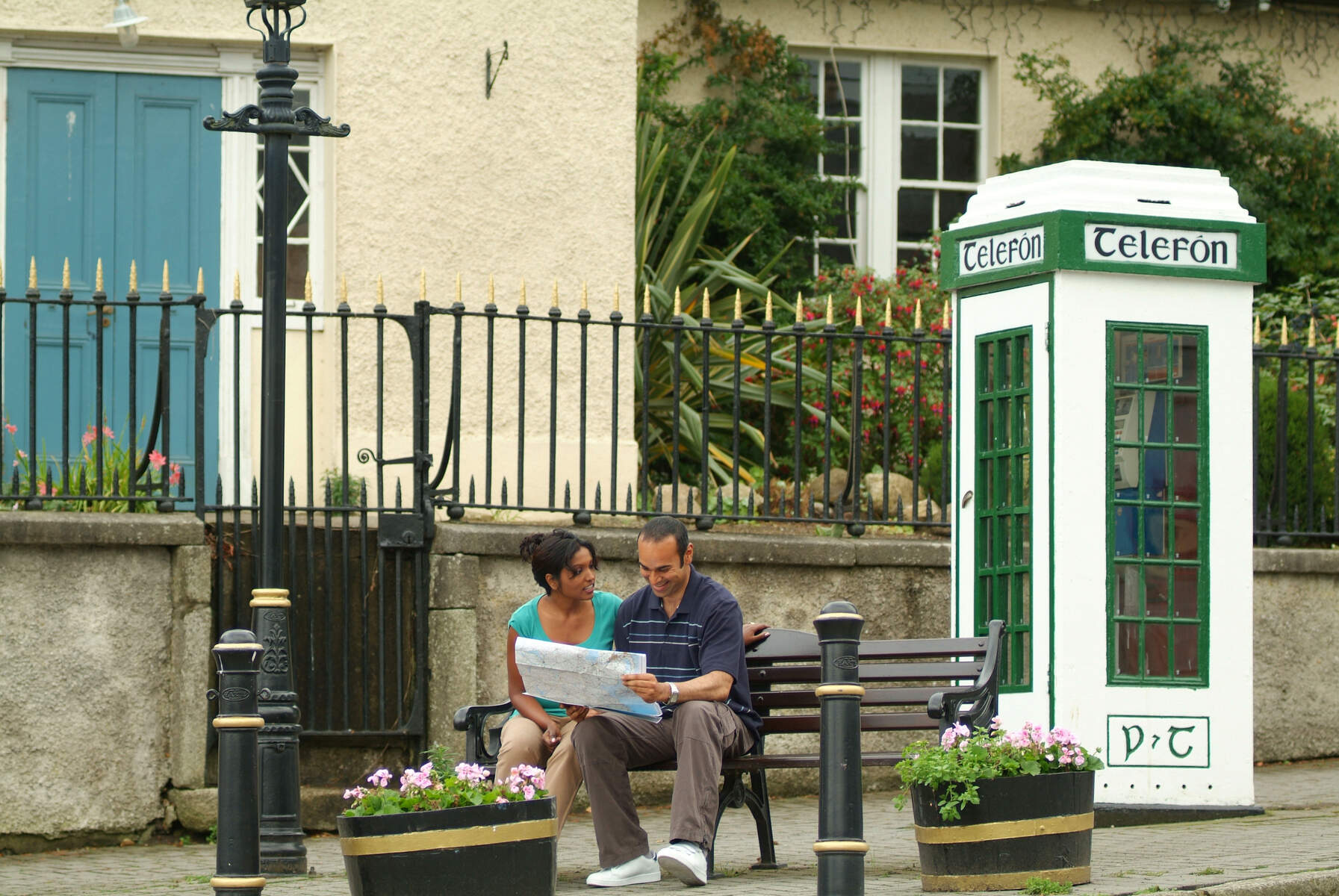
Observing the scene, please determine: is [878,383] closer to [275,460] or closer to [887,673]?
[887,673]

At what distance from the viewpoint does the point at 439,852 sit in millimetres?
5586

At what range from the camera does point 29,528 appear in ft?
26.7

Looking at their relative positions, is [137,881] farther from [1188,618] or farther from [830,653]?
[1188,618]

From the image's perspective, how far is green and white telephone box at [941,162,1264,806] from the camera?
7711 mm

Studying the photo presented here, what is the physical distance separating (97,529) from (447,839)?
3.25m

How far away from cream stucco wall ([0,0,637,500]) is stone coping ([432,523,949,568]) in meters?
2.25

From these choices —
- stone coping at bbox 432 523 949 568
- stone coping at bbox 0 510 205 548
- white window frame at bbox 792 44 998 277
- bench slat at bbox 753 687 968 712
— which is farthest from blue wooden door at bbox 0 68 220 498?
bench slat at bbox 753 687 968 712

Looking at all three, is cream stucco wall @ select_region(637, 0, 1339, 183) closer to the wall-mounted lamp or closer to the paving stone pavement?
the wall-mounted lamp

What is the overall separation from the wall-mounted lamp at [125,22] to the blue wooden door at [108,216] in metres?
0.35

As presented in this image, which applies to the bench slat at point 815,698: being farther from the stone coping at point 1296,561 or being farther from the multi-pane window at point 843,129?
the multi-pane window at point 843,129

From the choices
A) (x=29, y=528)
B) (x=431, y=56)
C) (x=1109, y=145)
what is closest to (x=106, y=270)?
(x=431, y=56)

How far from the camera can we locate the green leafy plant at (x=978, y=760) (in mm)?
6020

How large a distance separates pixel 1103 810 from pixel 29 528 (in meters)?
4.49

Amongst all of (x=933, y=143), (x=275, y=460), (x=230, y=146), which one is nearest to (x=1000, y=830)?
(x=275, y=460)
